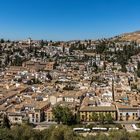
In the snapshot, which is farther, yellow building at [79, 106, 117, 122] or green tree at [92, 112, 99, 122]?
yellow building at [79, 106, 117, 122]

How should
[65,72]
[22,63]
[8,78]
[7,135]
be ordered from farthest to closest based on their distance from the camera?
[22,63]
[65,72]
[8,78]
[7,135]

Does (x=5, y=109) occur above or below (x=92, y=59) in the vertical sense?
below

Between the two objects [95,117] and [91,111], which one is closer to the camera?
[95,117]

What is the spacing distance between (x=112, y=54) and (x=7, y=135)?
135 feet

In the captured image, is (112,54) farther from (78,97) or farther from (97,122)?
(97,122)

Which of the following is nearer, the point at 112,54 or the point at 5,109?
the point at 5,109

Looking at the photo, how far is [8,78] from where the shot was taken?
36.1m

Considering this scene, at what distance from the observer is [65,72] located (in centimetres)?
4012

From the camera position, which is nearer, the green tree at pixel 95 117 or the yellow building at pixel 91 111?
the green tree at pixel 95 117

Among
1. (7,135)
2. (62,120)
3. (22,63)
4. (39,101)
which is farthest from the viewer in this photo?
(22,63)

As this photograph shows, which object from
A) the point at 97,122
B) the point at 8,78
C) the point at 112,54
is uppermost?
the point at 112,54

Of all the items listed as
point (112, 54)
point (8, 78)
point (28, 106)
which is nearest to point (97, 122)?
point (28, 106)

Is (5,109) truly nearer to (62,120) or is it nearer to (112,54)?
(62,120)

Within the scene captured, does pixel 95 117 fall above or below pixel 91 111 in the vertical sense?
below
